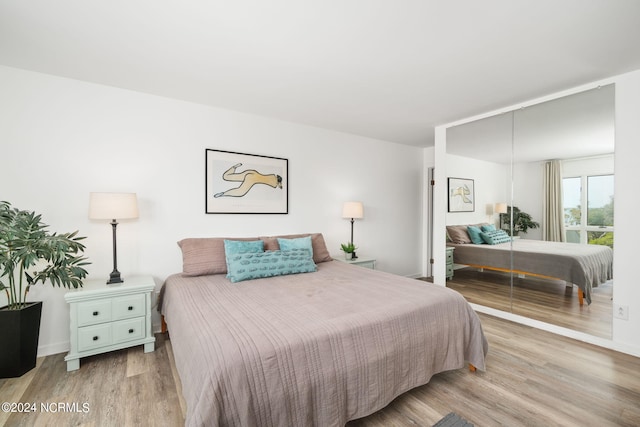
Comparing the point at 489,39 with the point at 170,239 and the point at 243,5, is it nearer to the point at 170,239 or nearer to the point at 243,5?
the point at 243,5

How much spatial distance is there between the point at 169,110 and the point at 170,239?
1351mm

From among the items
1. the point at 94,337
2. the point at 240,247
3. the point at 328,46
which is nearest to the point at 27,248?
the point at 94,337

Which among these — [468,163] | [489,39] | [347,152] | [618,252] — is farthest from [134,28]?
[618,252]

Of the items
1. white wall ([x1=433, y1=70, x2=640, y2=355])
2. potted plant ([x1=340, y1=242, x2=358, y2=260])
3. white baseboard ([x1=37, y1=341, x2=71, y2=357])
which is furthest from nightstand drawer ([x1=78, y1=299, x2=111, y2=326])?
white wall ([x1=433, y1=70, x2=640, y2=355])

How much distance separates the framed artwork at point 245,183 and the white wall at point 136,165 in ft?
0.31

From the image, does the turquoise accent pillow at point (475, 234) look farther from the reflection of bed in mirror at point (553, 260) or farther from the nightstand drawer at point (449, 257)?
the nightstand drawer at point (449, 257)

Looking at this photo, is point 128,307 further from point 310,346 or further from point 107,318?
point 310,346

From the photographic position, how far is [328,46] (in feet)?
6.56

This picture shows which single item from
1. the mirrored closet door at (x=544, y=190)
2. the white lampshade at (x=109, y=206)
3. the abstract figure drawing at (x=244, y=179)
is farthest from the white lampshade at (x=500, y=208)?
the white lampshade at (x=109, y=206)

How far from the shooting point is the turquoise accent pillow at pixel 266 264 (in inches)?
100.0

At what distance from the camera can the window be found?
255cm

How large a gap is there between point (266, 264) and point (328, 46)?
1892 millimetres

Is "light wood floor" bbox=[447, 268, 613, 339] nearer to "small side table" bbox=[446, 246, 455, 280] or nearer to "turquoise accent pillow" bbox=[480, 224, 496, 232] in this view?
"small side table" bbox=[446, 246, 455, 280]

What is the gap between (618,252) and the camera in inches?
97.7
